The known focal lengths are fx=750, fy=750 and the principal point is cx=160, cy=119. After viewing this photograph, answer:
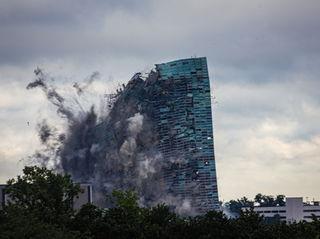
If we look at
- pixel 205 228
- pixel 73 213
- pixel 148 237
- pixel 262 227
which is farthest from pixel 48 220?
pixel 262 227

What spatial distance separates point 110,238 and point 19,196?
583 inches

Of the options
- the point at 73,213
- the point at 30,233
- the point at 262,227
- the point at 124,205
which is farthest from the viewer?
the point at 124,205

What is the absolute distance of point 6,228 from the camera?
67.5 metres

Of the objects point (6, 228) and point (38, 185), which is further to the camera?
point (38, 185)

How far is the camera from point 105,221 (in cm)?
8388

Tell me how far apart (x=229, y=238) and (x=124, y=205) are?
2229cm

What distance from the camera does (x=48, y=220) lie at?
8394 cm

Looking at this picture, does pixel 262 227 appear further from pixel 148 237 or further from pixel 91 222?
pixel 91 222

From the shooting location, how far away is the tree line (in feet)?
252

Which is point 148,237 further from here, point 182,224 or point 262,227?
point 262,227

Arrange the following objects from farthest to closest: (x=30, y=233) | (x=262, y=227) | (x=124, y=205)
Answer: (x=124, y=205) → (x=262, y=227) → (x=30, y=233)

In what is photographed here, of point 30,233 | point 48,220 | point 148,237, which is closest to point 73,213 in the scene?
point 48,220

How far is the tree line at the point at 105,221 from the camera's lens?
252 feet

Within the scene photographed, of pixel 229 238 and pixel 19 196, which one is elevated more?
pixel 19 196
